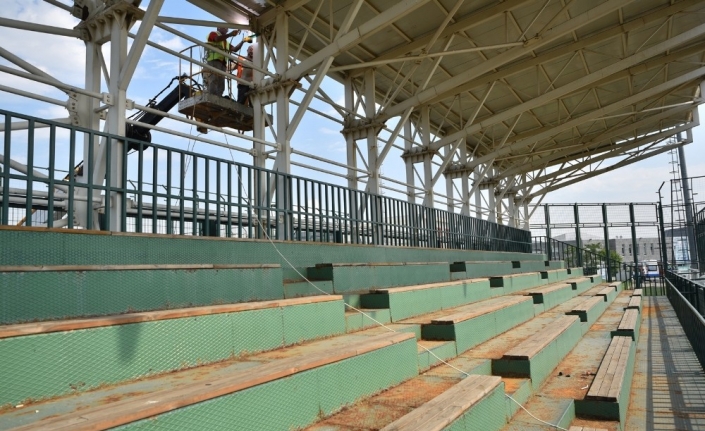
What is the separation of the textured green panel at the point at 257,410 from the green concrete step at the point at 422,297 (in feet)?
7.41

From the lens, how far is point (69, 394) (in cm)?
200

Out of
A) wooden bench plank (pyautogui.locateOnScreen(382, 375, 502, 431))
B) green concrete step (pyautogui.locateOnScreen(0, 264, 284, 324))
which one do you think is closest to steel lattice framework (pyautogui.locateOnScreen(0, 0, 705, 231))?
green concrete step (pyautogui.locateOnScreen(0, 264, 284, 324))

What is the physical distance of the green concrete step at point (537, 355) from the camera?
377 cm

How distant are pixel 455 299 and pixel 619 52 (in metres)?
11.1

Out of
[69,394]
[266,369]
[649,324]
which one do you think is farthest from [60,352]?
[649,324]

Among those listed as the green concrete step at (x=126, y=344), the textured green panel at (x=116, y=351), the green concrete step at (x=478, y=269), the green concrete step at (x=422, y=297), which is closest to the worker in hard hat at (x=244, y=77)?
the green concrete step at (x=478, y=269)

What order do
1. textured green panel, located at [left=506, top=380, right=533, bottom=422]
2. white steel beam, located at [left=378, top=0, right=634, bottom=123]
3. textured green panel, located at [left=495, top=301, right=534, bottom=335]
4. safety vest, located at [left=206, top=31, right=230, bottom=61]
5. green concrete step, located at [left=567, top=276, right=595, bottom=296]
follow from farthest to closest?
green concrete step, located at [left=567, top=276, right=595, bottom=296]
safety vest, located at [left=206, top=31, right=230, bottom=61]
white steel beam, located at [left=378, top=0, right=634, bottom=123]
textured green panel, located at [left=495, top=301, right=534, bottom=335]
textured green panel, located at [left=506, top=380, right=533, bottom=422]

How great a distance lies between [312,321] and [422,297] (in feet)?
7.06

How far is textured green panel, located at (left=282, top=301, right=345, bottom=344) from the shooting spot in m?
3.20

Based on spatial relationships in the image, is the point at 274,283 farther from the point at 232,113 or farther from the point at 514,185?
the point at 514,185

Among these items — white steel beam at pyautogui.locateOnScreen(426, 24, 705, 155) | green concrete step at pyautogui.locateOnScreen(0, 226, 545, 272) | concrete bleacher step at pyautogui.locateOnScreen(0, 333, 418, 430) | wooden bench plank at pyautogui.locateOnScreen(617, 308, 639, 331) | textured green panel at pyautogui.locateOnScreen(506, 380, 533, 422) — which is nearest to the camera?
concrete bleacher step at pyautogui.locateOnScreen(0, 333, 418, 430)

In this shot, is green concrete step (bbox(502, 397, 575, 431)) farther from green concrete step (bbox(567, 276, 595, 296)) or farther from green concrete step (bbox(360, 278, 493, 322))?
green concrete step (bbox(567, 276, 595, 296))

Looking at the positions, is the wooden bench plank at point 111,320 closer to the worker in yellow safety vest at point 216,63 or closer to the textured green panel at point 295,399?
the textured green panel at point 295,399

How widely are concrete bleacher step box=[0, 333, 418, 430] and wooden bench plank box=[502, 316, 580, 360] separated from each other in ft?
4.02
